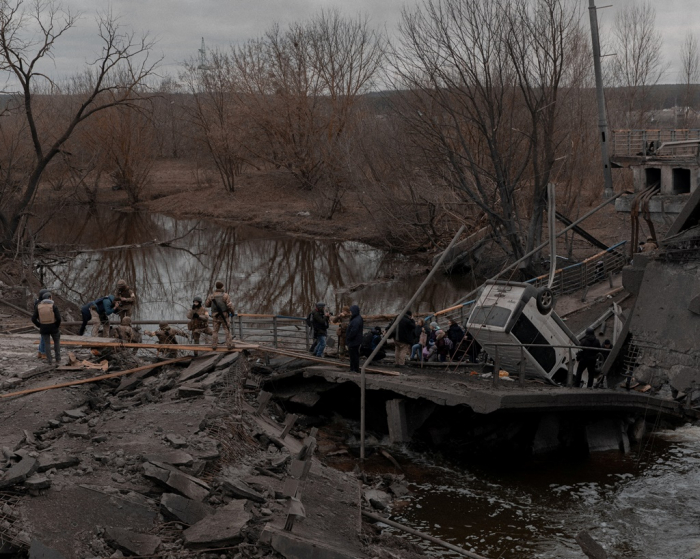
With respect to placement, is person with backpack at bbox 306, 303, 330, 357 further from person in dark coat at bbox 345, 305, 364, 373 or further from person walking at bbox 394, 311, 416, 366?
person walking at bbox 394, 311, 416, 366

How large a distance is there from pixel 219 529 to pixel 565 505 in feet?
23.4

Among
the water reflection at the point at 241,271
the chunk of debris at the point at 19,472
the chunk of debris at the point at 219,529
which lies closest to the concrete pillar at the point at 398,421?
the chunk of debris at the point at 219,529

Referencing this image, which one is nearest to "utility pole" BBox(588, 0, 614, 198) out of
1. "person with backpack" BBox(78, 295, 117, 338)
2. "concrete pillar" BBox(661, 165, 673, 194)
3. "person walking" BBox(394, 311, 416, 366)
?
"concrete pillar" BBox(661, 165, 673, 194)

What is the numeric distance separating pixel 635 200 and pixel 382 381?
50.5ft

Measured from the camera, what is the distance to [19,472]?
31.0 ft

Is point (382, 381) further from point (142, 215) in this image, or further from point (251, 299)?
point (142, 215)

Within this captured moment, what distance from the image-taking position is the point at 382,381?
51.6 ft

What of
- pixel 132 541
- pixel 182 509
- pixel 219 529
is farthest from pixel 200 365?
pixel 132 541

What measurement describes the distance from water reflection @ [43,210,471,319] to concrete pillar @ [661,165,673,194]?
32.7 feet

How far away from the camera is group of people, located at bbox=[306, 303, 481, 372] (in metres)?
16.3

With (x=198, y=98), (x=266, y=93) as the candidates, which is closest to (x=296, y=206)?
(x=266, y=93)

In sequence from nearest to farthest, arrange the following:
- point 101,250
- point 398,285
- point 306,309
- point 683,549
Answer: point 683,549
point 306,309
point 398,285
point 101,250

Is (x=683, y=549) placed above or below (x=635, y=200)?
below

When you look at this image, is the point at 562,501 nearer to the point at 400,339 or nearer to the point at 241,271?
the point at 400,339
